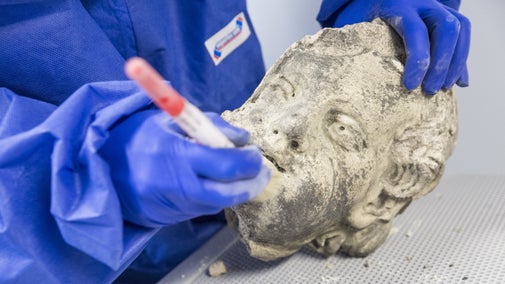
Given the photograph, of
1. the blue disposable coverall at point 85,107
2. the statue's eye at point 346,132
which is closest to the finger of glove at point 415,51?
the statue's eye at point 346,132

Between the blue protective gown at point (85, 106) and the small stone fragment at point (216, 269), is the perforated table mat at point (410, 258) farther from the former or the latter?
the blue protective gown at point (85, 106)

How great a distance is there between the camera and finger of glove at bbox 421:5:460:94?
1219mm

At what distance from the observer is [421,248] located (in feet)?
4.70

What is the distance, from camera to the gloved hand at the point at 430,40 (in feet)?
3.95

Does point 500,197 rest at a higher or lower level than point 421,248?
lower

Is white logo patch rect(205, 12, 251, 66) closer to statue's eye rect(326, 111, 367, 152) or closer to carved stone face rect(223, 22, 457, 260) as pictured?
carved stone face rect(223, 22, 457, 260)

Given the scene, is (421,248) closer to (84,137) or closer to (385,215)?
(385,215)

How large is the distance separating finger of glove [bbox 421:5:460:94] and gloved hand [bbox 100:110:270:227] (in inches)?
23.0

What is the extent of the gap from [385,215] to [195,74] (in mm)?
626

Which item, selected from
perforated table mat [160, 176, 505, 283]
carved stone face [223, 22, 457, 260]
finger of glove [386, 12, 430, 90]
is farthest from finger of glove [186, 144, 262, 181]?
A: perforated table mat [160, 176, 505, 283]

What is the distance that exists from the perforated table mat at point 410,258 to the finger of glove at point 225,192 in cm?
65

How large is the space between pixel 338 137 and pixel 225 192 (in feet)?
1.57

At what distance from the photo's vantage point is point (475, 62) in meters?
2.00

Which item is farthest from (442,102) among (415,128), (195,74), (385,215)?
(195,74)
